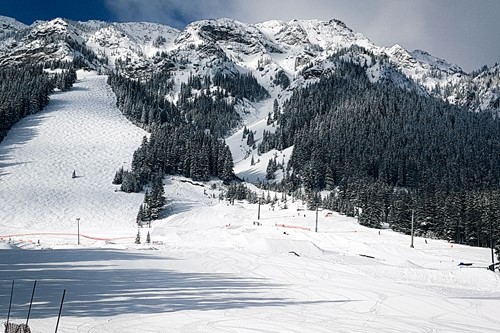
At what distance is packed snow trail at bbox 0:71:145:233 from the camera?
6794cm

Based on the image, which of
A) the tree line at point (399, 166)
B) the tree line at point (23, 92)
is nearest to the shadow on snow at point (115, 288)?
the tree line at point (399, 166)

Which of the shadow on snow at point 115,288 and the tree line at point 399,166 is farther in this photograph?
the tree line at point 399,166

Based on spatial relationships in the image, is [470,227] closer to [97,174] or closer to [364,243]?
[364,243]

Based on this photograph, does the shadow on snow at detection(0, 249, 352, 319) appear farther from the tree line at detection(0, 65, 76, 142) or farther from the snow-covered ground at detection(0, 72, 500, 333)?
the tree line at detection(0, 65, 76, 142)

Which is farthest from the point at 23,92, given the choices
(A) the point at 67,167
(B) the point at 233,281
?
(B) the point at 233,281

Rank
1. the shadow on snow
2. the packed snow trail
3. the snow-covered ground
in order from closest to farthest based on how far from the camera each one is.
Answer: the snow-covered ground < the shadow on snow < the packed snow trail

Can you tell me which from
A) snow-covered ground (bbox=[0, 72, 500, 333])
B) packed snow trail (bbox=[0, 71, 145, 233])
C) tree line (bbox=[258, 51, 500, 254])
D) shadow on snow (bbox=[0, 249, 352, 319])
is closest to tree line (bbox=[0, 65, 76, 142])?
packed snow trail (bbox=[0, 71, 145, 233])

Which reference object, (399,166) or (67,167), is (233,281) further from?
(399,166)

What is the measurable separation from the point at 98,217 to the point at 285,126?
139 meters

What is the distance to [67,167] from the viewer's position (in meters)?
90.0

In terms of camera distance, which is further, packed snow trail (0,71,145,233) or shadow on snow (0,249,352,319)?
packed snow trail (0,71,145,233)

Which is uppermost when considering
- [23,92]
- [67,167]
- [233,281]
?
[23,92]

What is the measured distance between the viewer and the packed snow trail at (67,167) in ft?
223

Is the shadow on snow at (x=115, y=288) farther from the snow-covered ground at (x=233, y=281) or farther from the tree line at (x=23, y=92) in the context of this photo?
the tree line at (x=23, y=92)
